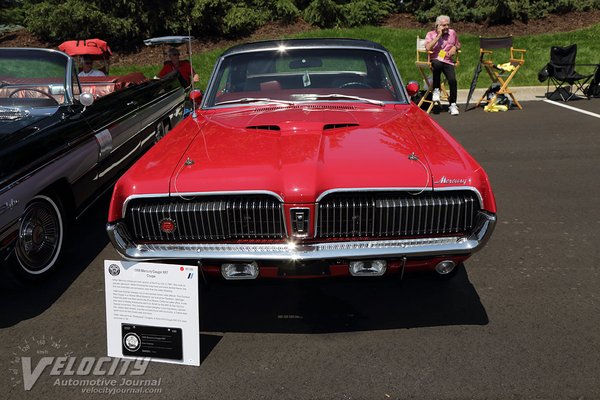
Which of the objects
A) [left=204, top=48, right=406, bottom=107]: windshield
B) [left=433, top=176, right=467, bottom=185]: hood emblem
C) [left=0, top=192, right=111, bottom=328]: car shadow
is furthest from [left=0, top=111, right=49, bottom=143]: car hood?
[left=433, top=176, right=467, bottom=185]: hood emblem

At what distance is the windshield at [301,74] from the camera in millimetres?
4324

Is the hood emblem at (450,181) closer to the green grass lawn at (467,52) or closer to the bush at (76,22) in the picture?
the green grass lawn at (467,52)

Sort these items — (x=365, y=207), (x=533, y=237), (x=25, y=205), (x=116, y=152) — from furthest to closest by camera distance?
(x=116, y=152) → (x=533, y=237) → (x=25, y=205) → (x=365, y=207)

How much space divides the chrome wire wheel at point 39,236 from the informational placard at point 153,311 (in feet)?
→ 3.66

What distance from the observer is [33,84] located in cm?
499

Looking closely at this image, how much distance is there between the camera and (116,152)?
16.7ft

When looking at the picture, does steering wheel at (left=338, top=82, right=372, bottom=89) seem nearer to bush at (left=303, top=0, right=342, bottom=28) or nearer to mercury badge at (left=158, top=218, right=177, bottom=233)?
mercury badge at (left=158, top=218, right=177, bottom=233)

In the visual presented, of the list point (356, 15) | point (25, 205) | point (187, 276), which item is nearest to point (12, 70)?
point (25, 205)

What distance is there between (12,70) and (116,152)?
1.37m

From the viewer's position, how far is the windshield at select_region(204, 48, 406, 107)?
14.2ft

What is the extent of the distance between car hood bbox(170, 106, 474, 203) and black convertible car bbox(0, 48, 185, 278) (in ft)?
3.63

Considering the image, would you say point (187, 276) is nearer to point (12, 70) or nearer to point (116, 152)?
point (116, 152)

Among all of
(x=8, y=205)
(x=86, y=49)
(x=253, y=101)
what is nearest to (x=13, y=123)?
(x=8, y=205)

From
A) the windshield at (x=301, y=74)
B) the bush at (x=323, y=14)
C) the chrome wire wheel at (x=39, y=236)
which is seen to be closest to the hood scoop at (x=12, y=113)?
the chrome wire wheel at (x=39, y=236)
